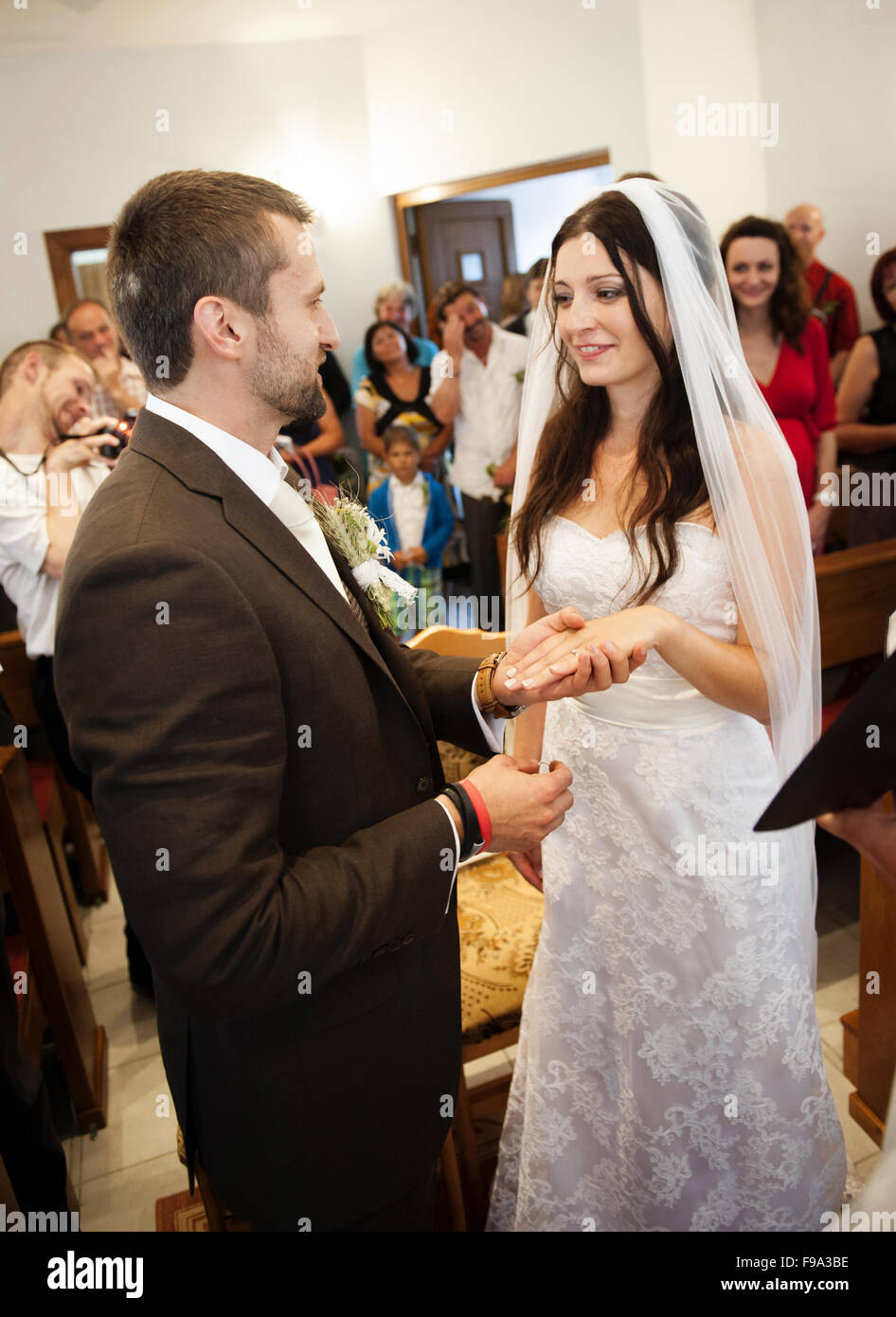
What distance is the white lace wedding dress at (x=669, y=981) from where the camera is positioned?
5.94 ft

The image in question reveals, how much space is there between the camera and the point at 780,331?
3.54 m

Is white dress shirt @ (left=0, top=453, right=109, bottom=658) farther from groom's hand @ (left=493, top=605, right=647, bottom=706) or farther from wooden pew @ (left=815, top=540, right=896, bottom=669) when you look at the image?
wooden pew @ (left=815, top=540, right=896, bottom=669)

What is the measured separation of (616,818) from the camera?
1.93 m

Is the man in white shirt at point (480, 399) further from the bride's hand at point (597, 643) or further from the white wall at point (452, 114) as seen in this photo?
the bride's hand at point (597, 643)

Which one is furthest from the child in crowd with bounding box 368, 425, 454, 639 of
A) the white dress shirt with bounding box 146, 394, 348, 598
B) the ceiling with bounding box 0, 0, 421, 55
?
the white dress shirt with bounding box 146, 394, 348, 598

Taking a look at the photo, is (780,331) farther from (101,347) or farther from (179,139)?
(179,139)

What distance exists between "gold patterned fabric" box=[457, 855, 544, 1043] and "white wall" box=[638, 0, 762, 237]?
15.0ft

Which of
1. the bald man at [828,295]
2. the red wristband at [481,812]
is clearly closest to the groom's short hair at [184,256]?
the red wristband at [481,812]

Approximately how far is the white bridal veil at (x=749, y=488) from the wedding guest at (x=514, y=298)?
166 inches

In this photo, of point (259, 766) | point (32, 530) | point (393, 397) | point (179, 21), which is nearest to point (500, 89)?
point (179, 21)

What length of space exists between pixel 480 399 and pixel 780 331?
2.13 meters

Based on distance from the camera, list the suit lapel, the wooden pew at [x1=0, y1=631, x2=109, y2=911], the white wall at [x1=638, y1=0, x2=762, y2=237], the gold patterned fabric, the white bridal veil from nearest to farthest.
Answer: the suit lapel, the white bridal veil, the gold patterned fabric, the wooden pew at [x1=0, y1=631, x2=109, y2=911], the white wall at [x1=638, y1=0, x2=762, y2=237]

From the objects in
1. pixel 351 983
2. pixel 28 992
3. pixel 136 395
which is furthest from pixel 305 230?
pixel 136 395

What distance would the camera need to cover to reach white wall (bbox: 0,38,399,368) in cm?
683
